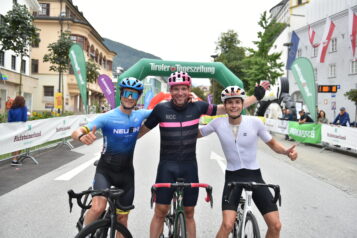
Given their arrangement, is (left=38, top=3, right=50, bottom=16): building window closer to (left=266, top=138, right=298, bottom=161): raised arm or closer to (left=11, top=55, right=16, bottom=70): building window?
(left=11, top=55, right=16, bottom=70): building window

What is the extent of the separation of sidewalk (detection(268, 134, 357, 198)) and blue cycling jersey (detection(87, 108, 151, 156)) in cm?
552

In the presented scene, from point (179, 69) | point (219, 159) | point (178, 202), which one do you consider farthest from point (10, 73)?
point (178, 202)

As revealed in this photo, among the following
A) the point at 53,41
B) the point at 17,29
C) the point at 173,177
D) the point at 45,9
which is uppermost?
the point at 45,9

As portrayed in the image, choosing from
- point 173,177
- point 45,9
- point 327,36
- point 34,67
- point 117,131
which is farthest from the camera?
point 45,9

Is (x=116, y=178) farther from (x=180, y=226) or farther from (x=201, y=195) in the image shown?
(x=201, y=195)

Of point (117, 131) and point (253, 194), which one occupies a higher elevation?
point (117, 131)

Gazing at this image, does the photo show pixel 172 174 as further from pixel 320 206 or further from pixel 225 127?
pixel 320 206

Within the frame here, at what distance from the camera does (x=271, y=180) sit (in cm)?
822

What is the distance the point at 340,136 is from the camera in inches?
535

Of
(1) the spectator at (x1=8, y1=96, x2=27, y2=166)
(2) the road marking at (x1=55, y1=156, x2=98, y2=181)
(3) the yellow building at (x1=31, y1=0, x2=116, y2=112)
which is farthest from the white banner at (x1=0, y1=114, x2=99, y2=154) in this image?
(3) the yellow building at (x1=31, y1=0, x2=116, y2=112)

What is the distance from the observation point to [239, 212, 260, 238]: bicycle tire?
3218 millimetres

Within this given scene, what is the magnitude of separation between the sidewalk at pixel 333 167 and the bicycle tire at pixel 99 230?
226 inches

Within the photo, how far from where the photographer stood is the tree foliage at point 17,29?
1552cm

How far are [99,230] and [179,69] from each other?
9831 mm
